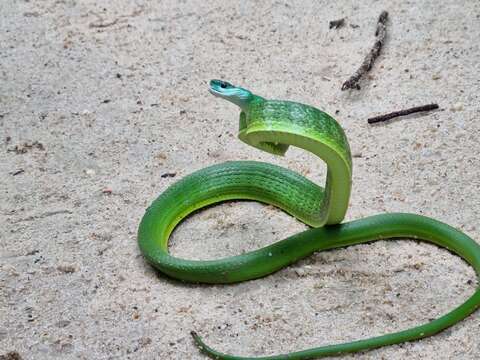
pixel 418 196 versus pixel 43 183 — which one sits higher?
pixel 418 196

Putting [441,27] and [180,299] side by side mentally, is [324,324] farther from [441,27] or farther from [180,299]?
[441,27]

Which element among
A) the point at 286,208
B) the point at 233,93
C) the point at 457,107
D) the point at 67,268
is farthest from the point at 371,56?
the point at 67,268

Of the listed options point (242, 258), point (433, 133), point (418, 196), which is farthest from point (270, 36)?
point (242, 258)

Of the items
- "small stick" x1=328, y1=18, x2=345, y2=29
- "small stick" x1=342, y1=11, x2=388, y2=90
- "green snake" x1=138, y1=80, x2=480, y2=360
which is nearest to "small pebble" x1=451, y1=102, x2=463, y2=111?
"small stick" x1=342, y1=11, x2=388, y2=90

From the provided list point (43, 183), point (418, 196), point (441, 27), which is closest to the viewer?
point (418, 196)

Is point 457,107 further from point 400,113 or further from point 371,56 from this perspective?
point 371,56
